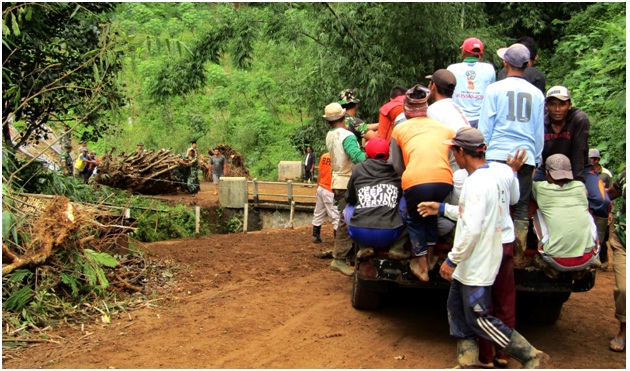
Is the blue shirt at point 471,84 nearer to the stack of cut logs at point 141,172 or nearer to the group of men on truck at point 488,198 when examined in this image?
the group of men on truck at point 488,198

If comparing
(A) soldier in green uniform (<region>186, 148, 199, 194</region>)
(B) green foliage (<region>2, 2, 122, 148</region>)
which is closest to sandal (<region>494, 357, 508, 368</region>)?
(B) green foliage (<region>2, 2, 122, 148</region>)

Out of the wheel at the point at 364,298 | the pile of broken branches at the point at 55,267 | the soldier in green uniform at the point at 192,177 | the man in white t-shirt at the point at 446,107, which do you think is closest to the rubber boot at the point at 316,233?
the pile of broken branches at the point at 55,267

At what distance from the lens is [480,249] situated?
495 centimetres

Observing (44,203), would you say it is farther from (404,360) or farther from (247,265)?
(404,360)

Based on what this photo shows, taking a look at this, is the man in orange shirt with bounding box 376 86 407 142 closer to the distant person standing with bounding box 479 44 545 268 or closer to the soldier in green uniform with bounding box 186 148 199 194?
the distant person standing with bounding box 479 44 545 268

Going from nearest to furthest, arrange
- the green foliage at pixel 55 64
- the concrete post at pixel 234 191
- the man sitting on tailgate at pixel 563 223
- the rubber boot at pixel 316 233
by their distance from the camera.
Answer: the man sitting on tailgate at pixel 563 223
the green foliage at pixel 55 64
the rubber boot at pixel 316 233
the concrete post at pixel 234 191

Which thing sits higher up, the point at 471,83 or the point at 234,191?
the point at 471,83

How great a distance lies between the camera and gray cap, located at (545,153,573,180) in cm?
563

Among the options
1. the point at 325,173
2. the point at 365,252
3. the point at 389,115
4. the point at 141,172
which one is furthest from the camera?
the point at 141,172

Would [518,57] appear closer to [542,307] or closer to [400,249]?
[400,249]

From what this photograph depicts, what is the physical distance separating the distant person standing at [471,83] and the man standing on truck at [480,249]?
177 cm

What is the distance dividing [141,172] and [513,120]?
19731 millimetres

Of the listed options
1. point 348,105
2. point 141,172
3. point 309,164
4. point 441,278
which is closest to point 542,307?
point 441,278

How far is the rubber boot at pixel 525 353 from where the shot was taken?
498 centimetres
